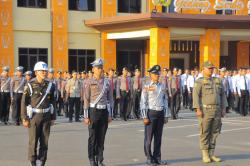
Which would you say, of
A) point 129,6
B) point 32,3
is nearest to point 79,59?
point 32,3

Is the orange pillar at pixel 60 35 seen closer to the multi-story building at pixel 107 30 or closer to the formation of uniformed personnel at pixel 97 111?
the multi-story building at pixel 107 30

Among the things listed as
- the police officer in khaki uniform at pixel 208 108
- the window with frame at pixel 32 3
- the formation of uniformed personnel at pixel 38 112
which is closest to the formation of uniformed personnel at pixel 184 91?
the window with frame at pixel 32 3

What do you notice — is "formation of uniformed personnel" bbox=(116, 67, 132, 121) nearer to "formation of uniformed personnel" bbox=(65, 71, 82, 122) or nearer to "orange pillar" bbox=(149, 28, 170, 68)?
"formation of uniformed personnel" bbox=(65, 71, 82, 122)

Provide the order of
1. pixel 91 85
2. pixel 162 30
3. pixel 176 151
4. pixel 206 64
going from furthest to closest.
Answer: pixel 162 30 < pixel 176 151 < pixel 206 64 < pixel 91 85

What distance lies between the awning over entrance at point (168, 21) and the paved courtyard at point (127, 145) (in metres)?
9.69

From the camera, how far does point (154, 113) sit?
1105cm

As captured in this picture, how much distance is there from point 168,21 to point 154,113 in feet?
58.7

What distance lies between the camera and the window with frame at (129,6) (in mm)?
33156

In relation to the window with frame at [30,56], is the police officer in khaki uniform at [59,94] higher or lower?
lower

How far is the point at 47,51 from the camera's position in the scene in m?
31.5

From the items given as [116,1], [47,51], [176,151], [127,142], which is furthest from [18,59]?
[176,151]

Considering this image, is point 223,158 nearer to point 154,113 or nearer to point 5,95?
point 154,113

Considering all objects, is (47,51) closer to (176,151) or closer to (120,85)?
(120,85)

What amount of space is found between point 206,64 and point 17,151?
488 centimetres
